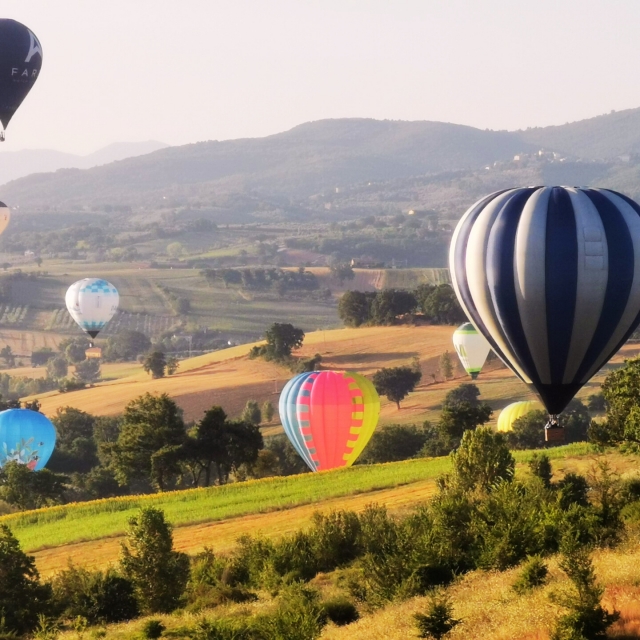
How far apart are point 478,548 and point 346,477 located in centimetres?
1898

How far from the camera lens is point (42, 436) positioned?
58.2 meters

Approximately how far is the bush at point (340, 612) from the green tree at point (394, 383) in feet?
193

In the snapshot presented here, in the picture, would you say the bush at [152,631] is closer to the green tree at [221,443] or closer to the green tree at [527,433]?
the green tree at [221,443]

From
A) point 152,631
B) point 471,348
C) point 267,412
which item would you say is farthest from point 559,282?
point 267,412

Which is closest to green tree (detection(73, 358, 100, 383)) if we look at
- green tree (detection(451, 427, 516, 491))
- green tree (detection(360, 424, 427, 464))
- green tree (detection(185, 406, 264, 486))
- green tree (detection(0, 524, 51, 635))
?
green tree (detection(360, 424, 427, 464))

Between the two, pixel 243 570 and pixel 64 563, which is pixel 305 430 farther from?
pixel 243 570

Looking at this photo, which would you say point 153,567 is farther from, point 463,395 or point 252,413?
point 252,413

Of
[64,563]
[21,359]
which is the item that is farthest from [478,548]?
[21,359]

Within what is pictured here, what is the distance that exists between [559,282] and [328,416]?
66.5 feet

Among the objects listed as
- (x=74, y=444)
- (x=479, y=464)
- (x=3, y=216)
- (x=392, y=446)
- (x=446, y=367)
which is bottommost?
(x=392, y=446)

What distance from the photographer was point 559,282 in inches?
1205

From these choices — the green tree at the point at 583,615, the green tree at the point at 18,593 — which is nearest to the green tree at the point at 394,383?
the green tree at the point at 18,593

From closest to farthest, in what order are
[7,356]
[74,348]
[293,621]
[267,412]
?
→ [293,621] → [267,412] → [74,348] → [7,356]

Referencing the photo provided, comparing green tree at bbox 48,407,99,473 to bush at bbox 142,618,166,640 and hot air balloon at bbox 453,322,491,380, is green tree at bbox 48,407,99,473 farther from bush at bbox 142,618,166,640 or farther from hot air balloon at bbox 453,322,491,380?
bush at bbox 142,618,166,640
